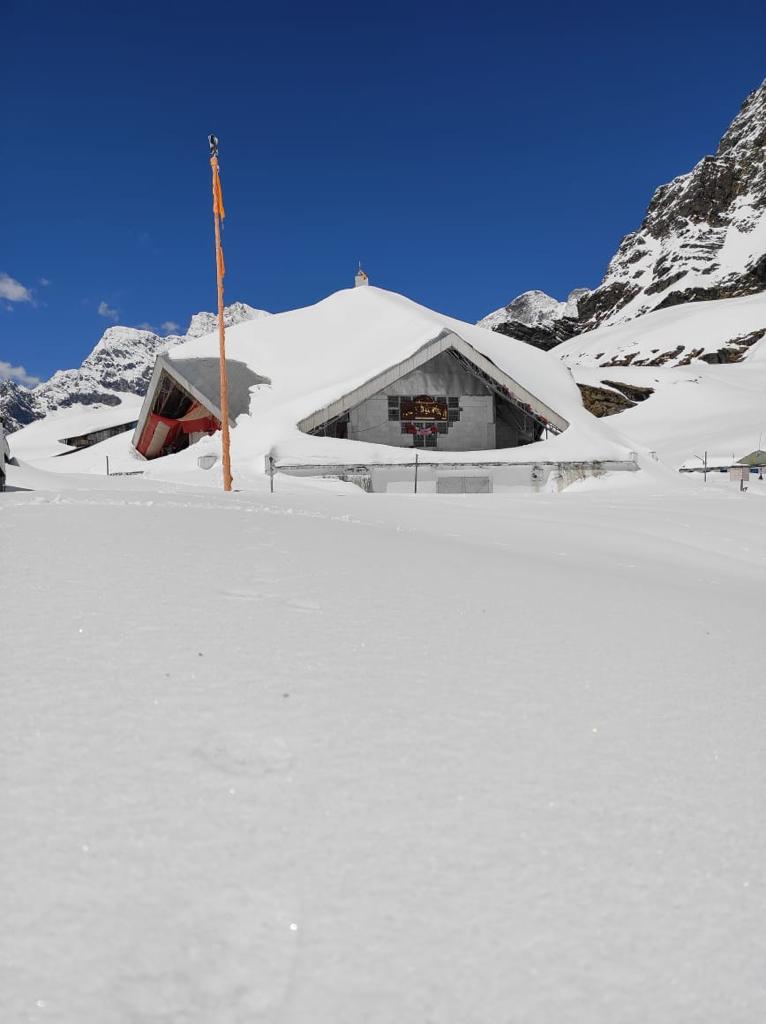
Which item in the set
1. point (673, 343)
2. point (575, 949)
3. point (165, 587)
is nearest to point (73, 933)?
point (575, 949)

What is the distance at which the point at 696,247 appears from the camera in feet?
436

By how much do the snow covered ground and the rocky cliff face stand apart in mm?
134420

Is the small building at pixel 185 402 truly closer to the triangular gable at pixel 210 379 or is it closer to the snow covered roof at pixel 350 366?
the triangular gable at pixel 210 379

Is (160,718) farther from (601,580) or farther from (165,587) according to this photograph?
(601,580)

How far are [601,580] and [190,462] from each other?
72.3 ft

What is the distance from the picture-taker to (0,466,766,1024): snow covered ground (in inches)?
50.6

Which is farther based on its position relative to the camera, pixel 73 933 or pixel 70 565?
pixel 70 565

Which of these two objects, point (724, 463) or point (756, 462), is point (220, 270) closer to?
point (756, 462)

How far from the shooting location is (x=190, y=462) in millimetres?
25172

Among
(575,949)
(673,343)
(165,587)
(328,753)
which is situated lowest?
(575,949)

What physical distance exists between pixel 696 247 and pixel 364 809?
153 metres

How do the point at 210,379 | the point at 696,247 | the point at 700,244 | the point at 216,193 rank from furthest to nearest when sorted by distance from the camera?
the point at 700,244
the point at 696,247
the point at 210,379
the point at 216,193

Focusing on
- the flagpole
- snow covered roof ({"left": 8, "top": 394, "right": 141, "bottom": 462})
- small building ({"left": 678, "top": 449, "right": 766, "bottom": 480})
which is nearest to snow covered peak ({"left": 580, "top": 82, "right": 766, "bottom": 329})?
small building ({"left": 678, "top": 449, "right": 766, "bottom": 480})

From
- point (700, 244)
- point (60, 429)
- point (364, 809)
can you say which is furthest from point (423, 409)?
point (700, 244)
